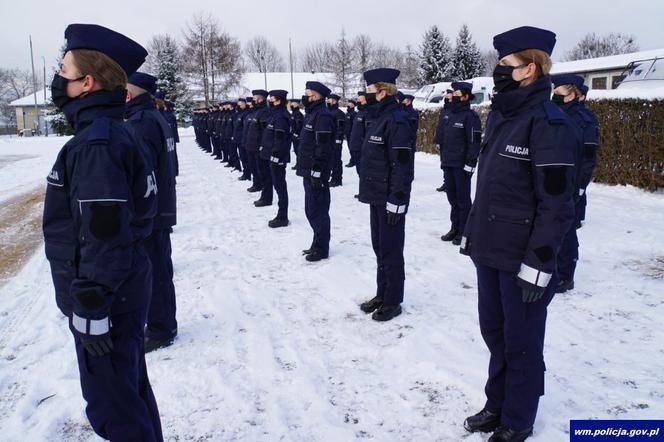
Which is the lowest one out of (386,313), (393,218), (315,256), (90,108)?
(386,313)

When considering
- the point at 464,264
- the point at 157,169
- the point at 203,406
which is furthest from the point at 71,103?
the point at 464,264

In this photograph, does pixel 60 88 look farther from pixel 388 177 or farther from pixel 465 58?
pixel 465 58

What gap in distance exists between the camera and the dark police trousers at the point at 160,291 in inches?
164

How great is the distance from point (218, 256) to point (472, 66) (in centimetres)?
3967

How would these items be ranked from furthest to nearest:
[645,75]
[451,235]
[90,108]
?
[645,75] < [451,235] < [90,108]

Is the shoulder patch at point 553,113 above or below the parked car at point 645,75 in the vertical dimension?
below

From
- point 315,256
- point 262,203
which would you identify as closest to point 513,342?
point 315,256

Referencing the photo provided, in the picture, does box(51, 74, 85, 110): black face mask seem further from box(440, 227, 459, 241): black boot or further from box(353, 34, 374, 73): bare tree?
box(353, 34, 374, 73): bare tree

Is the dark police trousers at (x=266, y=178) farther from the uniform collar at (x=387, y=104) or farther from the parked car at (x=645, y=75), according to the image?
the parked car at (x=645, y=75)

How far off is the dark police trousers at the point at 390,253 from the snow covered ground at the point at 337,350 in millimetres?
300

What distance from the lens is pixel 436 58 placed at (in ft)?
137

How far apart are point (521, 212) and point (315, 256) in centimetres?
412

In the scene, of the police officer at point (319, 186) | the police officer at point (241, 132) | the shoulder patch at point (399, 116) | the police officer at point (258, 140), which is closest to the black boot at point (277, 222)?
the police officer at point (319, 186)

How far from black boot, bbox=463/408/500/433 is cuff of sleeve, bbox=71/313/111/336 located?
220 cm
